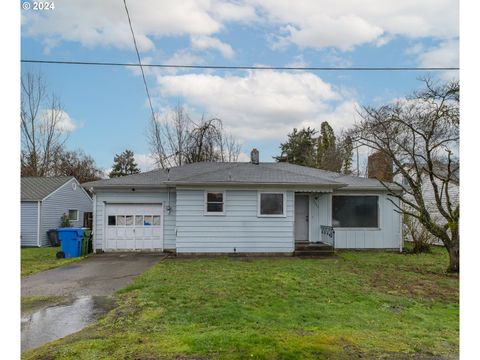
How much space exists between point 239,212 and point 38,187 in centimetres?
1470

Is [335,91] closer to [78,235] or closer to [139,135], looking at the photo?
[78,235]

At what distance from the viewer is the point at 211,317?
16.9ft

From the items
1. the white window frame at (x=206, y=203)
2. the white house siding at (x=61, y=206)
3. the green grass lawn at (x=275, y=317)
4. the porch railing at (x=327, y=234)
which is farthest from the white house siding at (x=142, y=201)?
the white house siding at (x=61, y=206)

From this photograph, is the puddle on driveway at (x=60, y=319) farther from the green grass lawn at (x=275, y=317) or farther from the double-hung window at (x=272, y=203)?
the double-hung window at (x=272, y=203)

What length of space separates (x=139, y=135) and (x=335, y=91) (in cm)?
1898

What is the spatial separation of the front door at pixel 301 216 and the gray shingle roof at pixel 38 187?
571 inches

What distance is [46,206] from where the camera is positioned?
19.3m

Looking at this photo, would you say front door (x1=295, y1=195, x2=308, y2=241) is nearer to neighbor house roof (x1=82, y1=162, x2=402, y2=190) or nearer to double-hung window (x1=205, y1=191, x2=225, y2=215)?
neighbor house roof (x1=82, y1=162, x2=402, y2=190)

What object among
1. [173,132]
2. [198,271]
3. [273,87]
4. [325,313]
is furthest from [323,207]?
[173,132]

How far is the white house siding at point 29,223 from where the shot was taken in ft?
60.9

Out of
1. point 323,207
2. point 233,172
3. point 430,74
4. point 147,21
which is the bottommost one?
point 323,207

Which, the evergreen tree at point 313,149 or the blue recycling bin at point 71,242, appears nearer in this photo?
the blue recycling bin at point 71,242

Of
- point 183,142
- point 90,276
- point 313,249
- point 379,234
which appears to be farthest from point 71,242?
point 183,142
